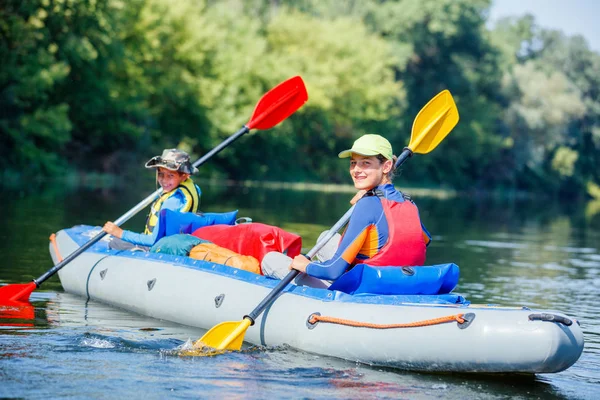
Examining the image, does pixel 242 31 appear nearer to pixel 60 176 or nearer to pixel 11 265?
pixel 60 176

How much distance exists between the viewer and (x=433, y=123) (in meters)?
8.63

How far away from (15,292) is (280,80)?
112 feet

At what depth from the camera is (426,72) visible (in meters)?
54.4

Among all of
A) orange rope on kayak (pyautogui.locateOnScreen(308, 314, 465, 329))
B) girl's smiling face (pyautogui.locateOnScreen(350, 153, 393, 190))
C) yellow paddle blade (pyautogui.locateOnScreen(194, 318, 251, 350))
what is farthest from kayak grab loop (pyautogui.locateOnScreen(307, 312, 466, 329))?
girl's smiling face (pyautogui.locateOnScreen(350, 153, 393, 190))

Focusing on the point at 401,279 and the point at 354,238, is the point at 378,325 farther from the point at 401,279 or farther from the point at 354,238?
the point at 354,238

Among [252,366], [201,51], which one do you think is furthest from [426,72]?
[252,366]

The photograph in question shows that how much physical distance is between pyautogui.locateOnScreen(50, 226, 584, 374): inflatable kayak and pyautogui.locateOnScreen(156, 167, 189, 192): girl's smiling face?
66 cm

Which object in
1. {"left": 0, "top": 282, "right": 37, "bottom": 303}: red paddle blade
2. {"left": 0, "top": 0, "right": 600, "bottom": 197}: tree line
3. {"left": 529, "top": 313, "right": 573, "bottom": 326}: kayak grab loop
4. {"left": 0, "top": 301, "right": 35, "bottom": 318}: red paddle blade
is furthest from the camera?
{"left": 0, "top": 0, "right": 600, "bottom": 197}: tree line

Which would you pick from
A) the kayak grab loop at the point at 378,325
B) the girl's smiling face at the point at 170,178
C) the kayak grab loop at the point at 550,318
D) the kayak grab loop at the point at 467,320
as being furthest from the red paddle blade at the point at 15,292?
the kayak grab loop at the point at 550,318

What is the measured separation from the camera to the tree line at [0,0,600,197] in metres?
27.8

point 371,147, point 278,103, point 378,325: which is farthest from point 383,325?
point 278,103

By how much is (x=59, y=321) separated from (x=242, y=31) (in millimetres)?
34330

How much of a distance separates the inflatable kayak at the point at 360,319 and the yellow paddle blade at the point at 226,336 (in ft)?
0.95

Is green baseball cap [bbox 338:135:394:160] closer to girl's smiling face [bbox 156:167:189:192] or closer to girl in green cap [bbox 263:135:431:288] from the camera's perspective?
girl in green cap [bbox 263:135:431:288]
